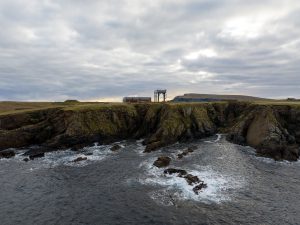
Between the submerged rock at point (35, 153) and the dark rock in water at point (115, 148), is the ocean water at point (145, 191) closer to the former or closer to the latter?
the submerged rock at point (35, 153)

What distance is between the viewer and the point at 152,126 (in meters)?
87.2

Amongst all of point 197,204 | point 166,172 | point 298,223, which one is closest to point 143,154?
point 166,172

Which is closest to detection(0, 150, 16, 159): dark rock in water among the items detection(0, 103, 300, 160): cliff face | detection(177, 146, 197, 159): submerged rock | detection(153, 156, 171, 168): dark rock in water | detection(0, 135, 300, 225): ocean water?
detection(0, 135, 300, 225): ocean water

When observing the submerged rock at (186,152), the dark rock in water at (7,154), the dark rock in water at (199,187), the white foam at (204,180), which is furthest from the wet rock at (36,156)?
the dark rock in water at (199,187)

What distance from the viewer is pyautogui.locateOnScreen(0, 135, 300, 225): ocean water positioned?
3562 centimetres

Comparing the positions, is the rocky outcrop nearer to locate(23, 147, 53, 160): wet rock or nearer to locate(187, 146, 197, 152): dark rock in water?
locate(187, 146, 197, 152): dark rock in water

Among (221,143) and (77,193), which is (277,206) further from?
(221,143)

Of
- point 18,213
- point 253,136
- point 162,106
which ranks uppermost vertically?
point 162,106

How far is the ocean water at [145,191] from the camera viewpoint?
35.6 m

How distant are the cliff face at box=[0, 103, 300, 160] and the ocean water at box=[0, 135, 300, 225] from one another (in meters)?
9.81

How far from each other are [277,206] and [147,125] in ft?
176

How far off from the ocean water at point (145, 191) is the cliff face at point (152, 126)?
9.81m

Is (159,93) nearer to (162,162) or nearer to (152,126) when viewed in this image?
(152,126)

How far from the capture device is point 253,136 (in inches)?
2886
